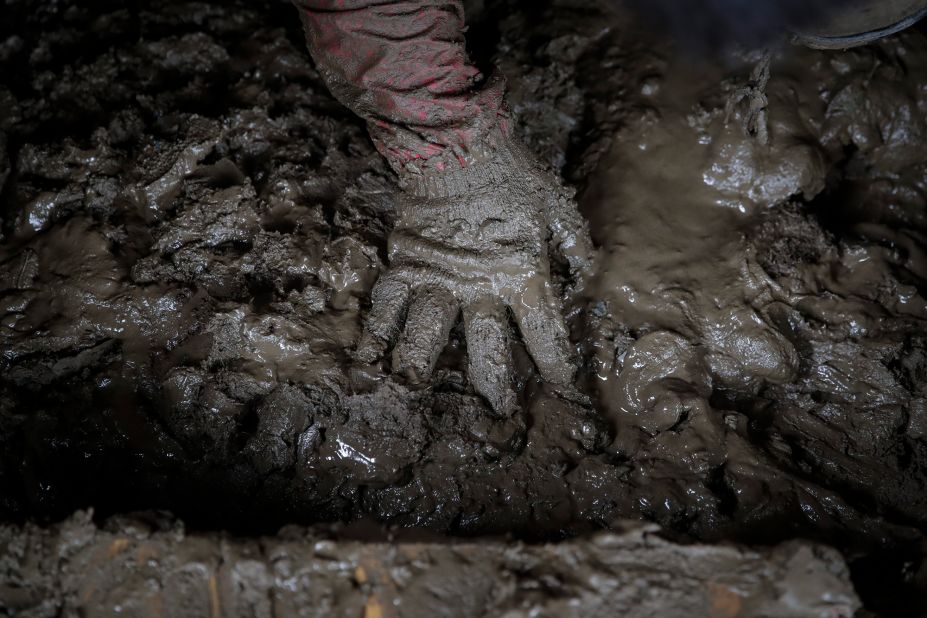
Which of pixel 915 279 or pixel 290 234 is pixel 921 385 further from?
pixel 290 234

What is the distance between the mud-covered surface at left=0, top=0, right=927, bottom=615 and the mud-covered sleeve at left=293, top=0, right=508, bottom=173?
51 centimetres

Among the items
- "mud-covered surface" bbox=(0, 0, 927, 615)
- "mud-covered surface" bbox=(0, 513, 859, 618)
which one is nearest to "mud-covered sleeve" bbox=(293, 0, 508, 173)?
"mud-covered surface" bbox=(0, 0, 927, 615)

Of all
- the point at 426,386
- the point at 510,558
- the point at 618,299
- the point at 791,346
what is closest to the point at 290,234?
the point at 426,386

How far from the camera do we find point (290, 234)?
257cm

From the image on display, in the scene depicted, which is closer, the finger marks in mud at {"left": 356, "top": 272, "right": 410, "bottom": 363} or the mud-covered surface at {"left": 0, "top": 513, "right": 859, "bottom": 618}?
the mud-covered surface at {"left": 0, "top": 513, "right": 859, "bottom": 618}

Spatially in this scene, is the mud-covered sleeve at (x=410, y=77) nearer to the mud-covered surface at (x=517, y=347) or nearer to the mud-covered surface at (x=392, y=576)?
the mud-covered surface at (x=517, y=347)

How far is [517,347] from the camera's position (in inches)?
97.9

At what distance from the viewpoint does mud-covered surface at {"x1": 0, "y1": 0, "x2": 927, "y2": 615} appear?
224 centimetres

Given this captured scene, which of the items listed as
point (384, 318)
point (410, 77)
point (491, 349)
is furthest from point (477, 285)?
point (410, 77)

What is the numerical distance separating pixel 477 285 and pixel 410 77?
2.25 feet

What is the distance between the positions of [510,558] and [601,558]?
0.21m

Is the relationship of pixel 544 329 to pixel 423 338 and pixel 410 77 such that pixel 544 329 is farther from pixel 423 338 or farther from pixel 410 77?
pixel 410 77

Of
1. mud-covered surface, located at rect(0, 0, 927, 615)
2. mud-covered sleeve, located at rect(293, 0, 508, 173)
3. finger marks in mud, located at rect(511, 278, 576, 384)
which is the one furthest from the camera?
finger marks in mud, located at rect(511, 278, 576, 384)

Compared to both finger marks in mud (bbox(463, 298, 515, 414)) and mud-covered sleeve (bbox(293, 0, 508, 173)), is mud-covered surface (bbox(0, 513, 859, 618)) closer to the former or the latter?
finger marks in mud (bbox(463, 298, 515, 414))
